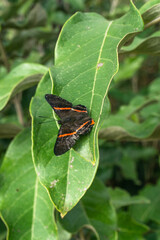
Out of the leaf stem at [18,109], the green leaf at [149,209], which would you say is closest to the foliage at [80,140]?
the leaf stem at [18,109]

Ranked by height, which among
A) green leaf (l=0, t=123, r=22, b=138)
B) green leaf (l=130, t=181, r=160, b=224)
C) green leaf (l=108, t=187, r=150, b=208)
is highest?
green leaf (l=0, t=123, r=22, b=138)

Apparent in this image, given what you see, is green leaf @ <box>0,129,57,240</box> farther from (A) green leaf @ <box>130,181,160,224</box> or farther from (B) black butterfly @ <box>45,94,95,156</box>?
(A) green leaf @ <box>130,181,160,224</box>

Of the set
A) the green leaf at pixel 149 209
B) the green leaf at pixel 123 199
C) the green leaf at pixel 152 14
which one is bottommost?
the green leaf at pixel 149 209

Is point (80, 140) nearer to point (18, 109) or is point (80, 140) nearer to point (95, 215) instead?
point (95, 215)

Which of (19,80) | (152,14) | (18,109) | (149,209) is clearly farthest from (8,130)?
(149,209)

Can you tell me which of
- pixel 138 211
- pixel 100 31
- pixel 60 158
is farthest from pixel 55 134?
pixel 138 211

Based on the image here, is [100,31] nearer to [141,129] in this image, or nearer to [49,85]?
[49,85]

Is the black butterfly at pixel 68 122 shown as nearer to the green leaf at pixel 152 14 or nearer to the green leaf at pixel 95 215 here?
the green leaf at pixel 152 14

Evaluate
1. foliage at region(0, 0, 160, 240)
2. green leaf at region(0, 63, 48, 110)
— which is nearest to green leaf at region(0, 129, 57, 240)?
foliage at region(0, 0, 160, 240)
